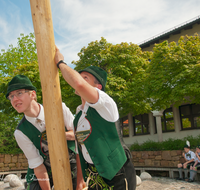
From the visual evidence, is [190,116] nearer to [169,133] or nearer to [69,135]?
[169,133]

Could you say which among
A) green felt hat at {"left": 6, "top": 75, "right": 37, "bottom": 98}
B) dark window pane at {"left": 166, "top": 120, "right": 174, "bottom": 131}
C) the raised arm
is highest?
green felt hat at {"left": 6, "top": 75, "right": 37, "bottom": 98}

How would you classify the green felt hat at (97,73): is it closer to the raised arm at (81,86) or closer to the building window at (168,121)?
the raised arm at (81,86)

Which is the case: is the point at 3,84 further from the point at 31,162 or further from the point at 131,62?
the point at 31,162

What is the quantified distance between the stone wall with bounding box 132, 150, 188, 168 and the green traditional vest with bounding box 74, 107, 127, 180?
12.8m

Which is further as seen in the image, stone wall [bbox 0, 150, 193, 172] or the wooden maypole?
stone wall [bbox 0, 150, 193, 172]

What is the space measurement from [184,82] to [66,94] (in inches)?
287

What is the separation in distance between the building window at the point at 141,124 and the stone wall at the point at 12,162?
10.9 meters

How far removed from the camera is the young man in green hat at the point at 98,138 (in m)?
1.70

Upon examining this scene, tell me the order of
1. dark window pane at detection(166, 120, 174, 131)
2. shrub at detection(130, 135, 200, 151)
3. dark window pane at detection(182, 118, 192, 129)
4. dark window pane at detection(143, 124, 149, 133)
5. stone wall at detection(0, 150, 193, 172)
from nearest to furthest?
1. shrub at detection(130, 135, 200, 151)
2. stone wall at detection(0, 150, 193, 172)
3. dark window pane at detection(182, 118, 192, 129)
4. dark window pane at detection(166, 120, 174, 131)
5. dark window pane at detection(143, 124, 149, 133)

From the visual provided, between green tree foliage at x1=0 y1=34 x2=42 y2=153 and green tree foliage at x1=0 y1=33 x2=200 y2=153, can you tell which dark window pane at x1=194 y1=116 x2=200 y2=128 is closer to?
green tree foliage at x1=0 y1=33 x2=200 y2=153

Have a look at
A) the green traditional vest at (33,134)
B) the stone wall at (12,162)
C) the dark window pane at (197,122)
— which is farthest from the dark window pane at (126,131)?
the green traditional vest at (33,134)

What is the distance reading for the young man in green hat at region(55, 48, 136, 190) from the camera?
170 cm

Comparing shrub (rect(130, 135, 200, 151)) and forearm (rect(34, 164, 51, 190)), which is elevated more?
forearm (rect(34, 164, 51, 190))

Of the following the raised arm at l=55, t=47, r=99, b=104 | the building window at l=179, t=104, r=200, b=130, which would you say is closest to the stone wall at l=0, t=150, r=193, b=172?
the building window at l=179, t=104, r=200, b=130
